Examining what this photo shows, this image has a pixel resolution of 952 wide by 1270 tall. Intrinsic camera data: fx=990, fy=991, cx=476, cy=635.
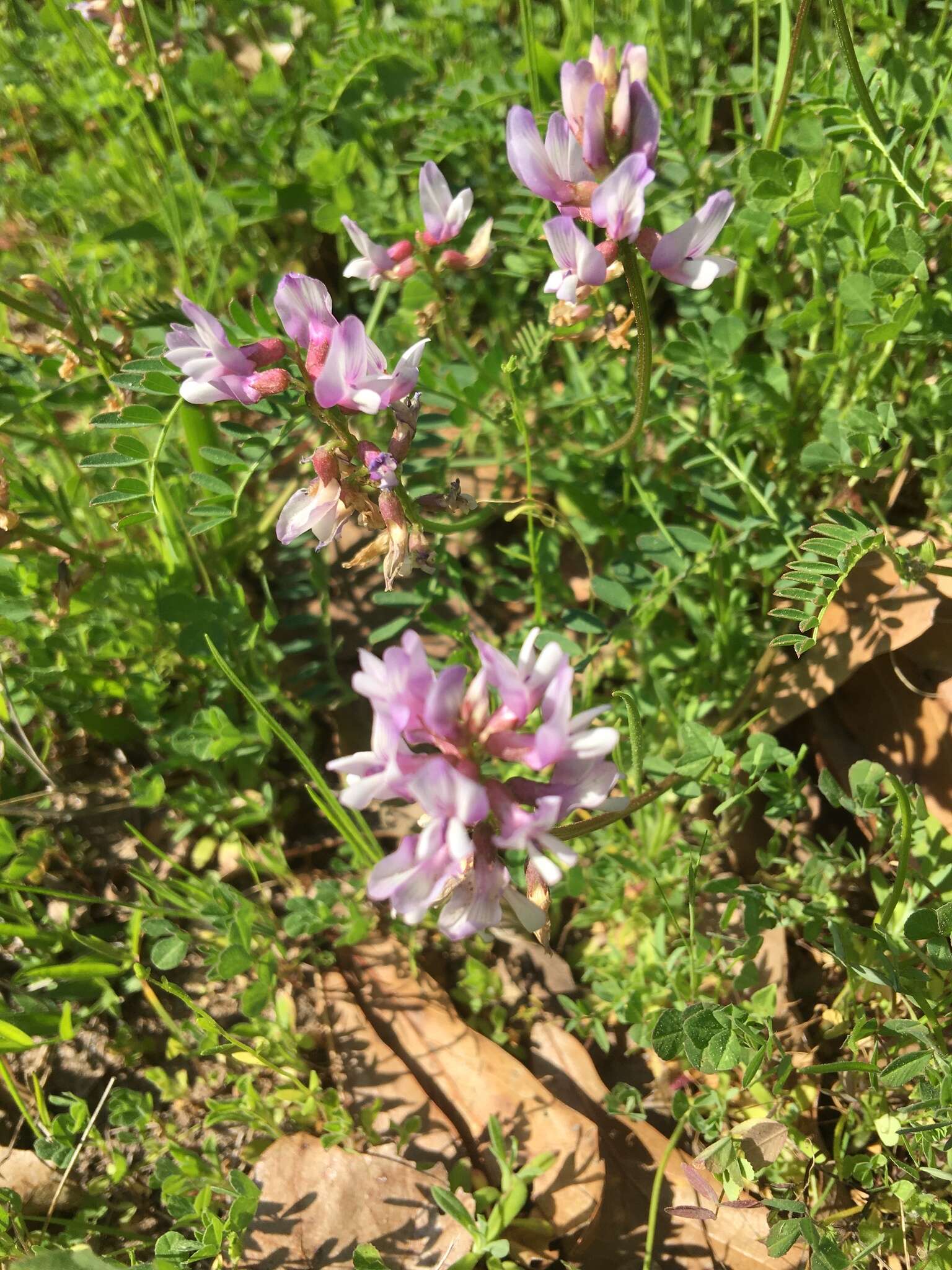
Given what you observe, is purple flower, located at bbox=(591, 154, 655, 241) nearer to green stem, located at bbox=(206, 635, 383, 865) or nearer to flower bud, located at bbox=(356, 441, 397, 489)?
flower bud, located at bbox=(356, 441, 397, 489)

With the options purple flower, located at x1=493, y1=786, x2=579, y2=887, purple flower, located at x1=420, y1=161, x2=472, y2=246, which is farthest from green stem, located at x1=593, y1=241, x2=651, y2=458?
purple flower, located at x1=493, y1=786, x2=579, y2=887

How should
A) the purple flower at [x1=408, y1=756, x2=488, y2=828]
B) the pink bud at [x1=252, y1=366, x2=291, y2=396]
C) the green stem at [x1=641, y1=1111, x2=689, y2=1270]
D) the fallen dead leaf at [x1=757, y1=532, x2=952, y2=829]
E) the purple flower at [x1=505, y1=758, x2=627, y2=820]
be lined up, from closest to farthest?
the purple flower at [x1=408, y1=756, x2=488, y2=828] < the purple flower at [x1=505, y1=758, x2=627, y2=820] < the pink bud at [x1=252, y1=366, x2=291, y2=396] < the green stem at [x1=641, y1=1111, x2=689, y2=1270] < the fallen dead leaf at [x1=757, y1=532, x2=952, y2=829]

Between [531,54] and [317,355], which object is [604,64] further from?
[531,54]

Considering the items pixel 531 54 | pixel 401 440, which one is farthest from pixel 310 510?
pixel 531 54

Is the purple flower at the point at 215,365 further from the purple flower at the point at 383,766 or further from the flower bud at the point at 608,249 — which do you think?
the purple flower at the point at 383,766

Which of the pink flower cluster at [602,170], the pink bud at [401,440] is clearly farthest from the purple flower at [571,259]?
the pink bud at [401,440]

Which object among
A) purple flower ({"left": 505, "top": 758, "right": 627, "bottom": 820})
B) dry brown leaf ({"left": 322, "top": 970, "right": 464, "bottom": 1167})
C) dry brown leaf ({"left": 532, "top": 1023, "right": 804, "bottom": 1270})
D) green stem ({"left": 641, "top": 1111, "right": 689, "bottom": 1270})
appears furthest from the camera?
dry brown leaf ({"left": 322, "top": 970, "right": 464, "bottom": 1167})
